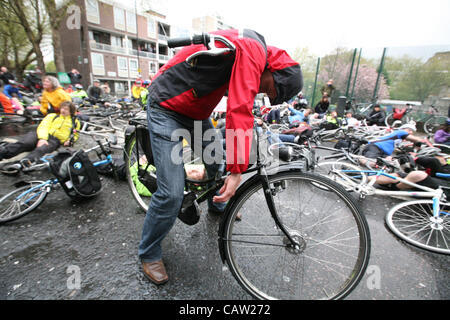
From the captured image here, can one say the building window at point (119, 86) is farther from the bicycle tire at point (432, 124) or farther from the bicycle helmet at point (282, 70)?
the bicycle helmet at point (282, 70)

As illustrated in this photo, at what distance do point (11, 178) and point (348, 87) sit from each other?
50.6 ft

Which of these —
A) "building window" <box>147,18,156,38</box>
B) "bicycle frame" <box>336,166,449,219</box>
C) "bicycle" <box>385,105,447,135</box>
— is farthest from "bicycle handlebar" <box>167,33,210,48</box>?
"building window" <box>147,18,156,38</box>

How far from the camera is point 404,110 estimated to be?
33.6 feet

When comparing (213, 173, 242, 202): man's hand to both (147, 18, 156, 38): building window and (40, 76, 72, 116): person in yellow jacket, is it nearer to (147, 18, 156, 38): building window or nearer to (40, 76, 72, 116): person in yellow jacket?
(40, 76, 72, 116): person in yellow jacket

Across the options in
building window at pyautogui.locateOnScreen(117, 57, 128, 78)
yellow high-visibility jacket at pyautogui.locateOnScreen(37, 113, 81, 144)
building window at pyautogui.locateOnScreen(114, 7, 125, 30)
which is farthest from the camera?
building window at pyautogui.locateOnScreen(117, 57, 128, 78)

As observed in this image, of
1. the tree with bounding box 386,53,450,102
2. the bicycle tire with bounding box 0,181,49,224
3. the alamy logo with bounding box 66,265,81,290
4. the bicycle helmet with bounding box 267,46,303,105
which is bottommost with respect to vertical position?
the alamy logo with bounding box 66,265,81,290

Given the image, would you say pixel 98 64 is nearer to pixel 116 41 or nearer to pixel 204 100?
pixel 116 41

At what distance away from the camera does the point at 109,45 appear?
37.0 m

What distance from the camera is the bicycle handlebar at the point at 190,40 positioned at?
1353 millimetres

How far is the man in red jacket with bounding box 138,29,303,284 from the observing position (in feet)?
4.24

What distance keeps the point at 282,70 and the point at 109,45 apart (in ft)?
149

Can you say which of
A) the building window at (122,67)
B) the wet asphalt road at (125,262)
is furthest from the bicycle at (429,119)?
the building window at (122,67)

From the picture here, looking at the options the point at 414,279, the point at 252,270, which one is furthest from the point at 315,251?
the point at 414,279

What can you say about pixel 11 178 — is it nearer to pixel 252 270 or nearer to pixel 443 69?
pixel 252 270
